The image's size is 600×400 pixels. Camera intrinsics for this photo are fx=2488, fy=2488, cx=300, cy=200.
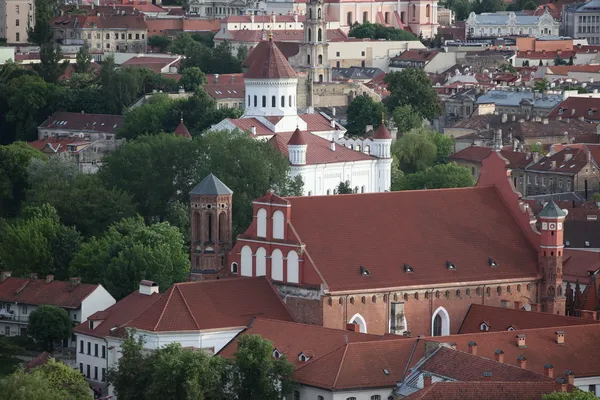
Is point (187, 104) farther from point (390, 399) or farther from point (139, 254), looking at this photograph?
point (390, 399)

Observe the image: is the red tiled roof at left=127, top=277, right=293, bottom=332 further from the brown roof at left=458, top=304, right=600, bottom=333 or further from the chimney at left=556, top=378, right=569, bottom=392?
the chimney at left=556, top=378, right=569, bottom=392

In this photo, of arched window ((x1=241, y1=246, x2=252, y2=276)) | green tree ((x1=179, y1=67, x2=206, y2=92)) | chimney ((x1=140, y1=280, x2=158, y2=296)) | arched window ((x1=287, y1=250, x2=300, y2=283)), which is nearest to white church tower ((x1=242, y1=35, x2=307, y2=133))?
green tree ((x1=179, y1=67, x2=206, y2=92))

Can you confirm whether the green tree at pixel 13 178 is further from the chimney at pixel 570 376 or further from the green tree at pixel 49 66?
the chimney at pixel 570 376

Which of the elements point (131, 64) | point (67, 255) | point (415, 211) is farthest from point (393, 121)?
point (415, 211)

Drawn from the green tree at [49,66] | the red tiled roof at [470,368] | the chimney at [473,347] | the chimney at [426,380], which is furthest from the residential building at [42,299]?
the green tree at [49,66]

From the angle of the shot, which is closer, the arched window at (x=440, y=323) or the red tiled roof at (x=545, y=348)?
the red tiled roof at (x=545, y=348)

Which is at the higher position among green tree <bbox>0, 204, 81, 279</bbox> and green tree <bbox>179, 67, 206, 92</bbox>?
green tree <bbox>179, 67, 206, 92</bbox>

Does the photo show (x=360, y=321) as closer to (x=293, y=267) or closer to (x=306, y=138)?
(x=293, y=267)
